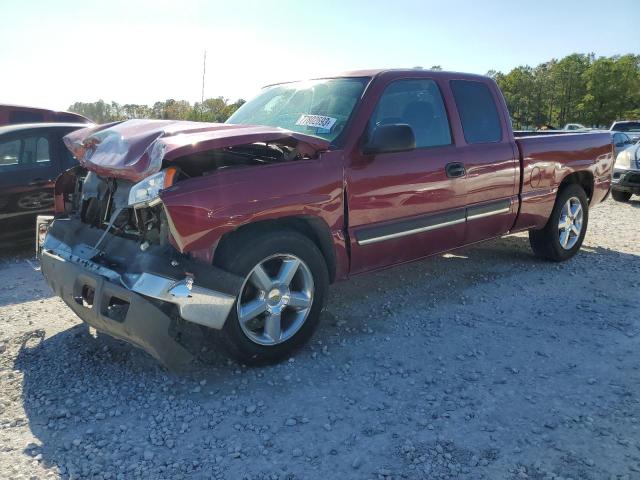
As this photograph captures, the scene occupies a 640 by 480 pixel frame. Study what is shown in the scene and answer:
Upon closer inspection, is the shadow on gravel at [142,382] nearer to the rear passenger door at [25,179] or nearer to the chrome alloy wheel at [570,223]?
the chrome alloy wheel at [570,223]

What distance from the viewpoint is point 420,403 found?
3.08m

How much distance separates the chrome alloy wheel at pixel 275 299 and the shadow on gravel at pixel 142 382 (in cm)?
24

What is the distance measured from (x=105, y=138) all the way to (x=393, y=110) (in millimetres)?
2138

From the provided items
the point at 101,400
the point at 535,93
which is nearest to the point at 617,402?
the point at 101,400

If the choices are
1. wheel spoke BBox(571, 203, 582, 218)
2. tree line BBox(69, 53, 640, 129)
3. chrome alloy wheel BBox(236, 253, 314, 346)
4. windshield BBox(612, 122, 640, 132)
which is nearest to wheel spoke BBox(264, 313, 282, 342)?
chrome alloy wheel BBox(236, 253, 314, 346)

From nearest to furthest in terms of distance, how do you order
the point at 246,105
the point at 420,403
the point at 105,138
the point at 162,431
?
the point at 162,431
the point at 420,403
the point at 105,138
the point at 246,105

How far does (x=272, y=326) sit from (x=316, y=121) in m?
1.61

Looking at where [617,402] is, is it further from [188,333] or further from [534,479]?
[188,333]

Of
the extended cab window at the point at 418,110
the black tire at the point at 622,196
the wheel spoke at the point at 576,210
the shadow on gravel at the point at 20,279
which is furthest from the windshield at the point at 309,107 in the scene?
the black tire at the point at 622,196

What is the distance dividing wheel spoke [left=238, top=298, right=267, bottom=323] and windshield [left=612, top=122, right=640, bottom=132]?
19.8 m

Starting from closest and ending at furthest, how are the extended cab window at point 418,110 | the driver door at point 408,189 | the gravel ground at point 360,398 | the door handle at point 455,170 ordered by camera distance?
the gravel ground at point 360,398 → the driver door at point 408,189 → the extended cab window at point 418,110 → the door handle at point 455,170

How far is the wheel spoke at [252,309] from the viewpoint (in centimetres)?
331

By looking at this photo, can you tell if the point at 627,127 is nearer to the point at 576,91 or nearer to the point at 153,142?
the point at 153,142

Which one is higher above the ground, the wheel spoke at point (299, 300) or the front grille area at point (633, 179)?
the front grille area at point (633, 179)
